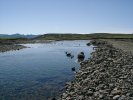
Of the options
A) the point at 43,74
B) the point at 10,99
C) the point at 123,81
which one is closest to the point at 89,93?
the point at 123,81

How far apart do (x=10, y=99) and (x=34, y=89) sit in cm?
367

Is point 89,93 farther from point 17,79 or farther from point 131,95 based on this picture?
point 17,79

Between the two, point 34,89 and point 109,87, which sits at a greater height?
point 109,87

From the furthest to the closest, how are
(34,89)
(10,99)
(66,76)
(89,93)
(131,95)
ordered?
(66,76) → (34,89) → (10,99) → (89,93) → (131,95)

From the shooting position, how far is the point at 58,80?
89.7ft

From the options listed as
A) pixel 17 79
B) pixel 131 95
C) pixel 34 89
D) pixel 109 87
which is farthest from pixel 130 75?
pixel 17 79

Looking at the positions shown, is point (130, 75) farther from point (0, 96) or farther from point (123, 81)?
point (0, 96)

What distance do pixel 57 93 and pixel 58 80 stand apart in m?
5.57

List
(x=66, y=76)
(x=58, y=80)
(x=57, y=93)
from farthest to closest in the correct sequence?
(x=66, y=76) < (x=58, y=80) < (x=57, y=93)

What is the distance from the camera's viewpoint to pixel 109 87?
17688 mm

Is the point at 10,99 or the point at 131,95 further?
the point at 10,99

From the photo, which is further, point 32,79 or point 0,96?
point 32,79

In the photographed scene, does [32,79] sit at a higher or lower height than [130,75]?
lower

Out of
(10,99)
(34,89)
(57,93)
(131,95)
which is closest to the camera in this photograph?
(131,95)
